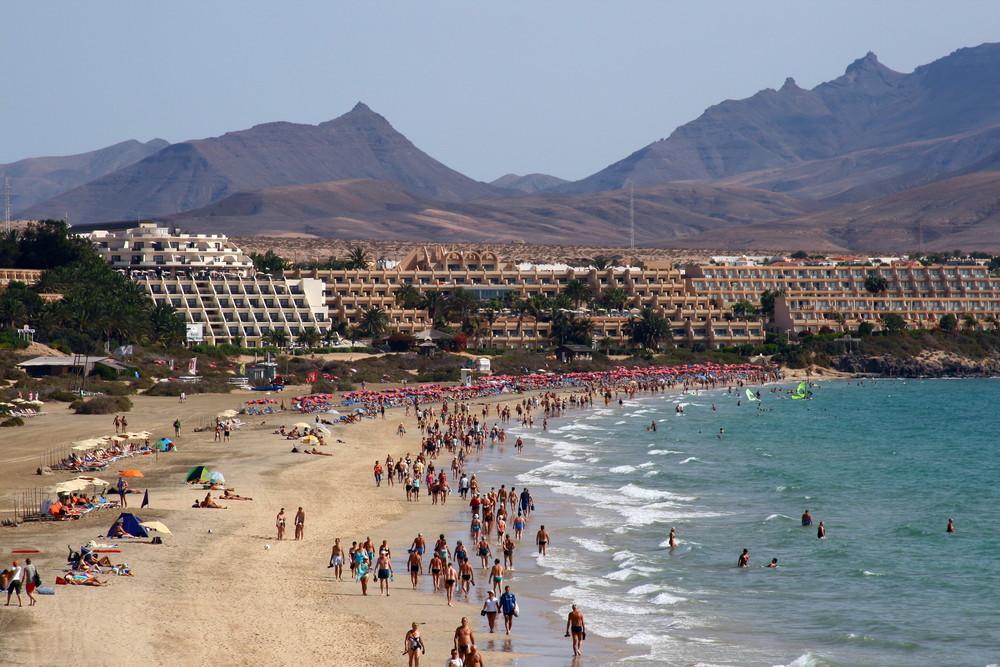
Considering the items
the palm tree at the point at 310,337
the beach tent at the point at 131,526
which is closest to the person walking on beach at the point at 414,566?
the beach tent at the point at 131,526

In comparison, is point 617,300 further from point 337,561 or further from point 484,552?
point 337,561

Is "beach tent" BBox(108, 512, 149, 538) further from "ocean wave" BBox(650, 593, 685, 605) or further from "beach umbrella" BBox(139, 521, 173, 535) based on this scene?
"ocean wave" BBox(650, 593, 685, 605)

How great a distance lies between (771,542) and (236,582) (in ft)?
52.2

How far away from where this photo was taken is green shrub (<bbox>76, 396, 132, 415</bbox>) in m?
58.6

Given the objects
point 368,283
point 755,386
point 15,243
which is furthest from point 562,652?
point 368,283

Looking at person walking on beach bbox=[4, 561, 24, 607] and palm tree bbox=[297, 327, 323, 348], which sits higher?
palm tree bbox=[297, 327, 323, 348]

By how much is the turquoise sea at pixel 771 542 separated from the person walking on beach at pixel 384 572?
400 cm

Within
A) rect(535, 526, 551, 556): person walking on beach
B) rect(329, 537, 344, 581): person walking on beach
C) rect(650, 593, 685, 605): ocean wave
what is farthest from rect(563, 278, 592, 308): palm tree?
rect(329, 537, 344, 581): person walking on beach

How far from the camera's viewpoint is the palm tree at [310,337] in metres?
101

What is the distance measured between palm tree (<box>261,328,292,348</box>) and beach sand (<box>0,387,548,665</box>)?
5233 centimetres

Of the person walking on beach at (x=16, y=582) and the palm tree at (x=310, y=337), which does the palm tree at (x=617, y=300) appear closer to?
the palm tree at (x=310, y=337)

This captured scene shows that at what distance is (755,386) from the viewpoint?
104500mm

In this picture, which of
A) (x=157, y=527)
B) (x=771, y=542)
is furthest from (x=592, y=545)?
(x=157, y=527)

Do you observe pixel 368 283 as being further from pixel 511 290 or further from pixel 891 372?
pixel 891 372
